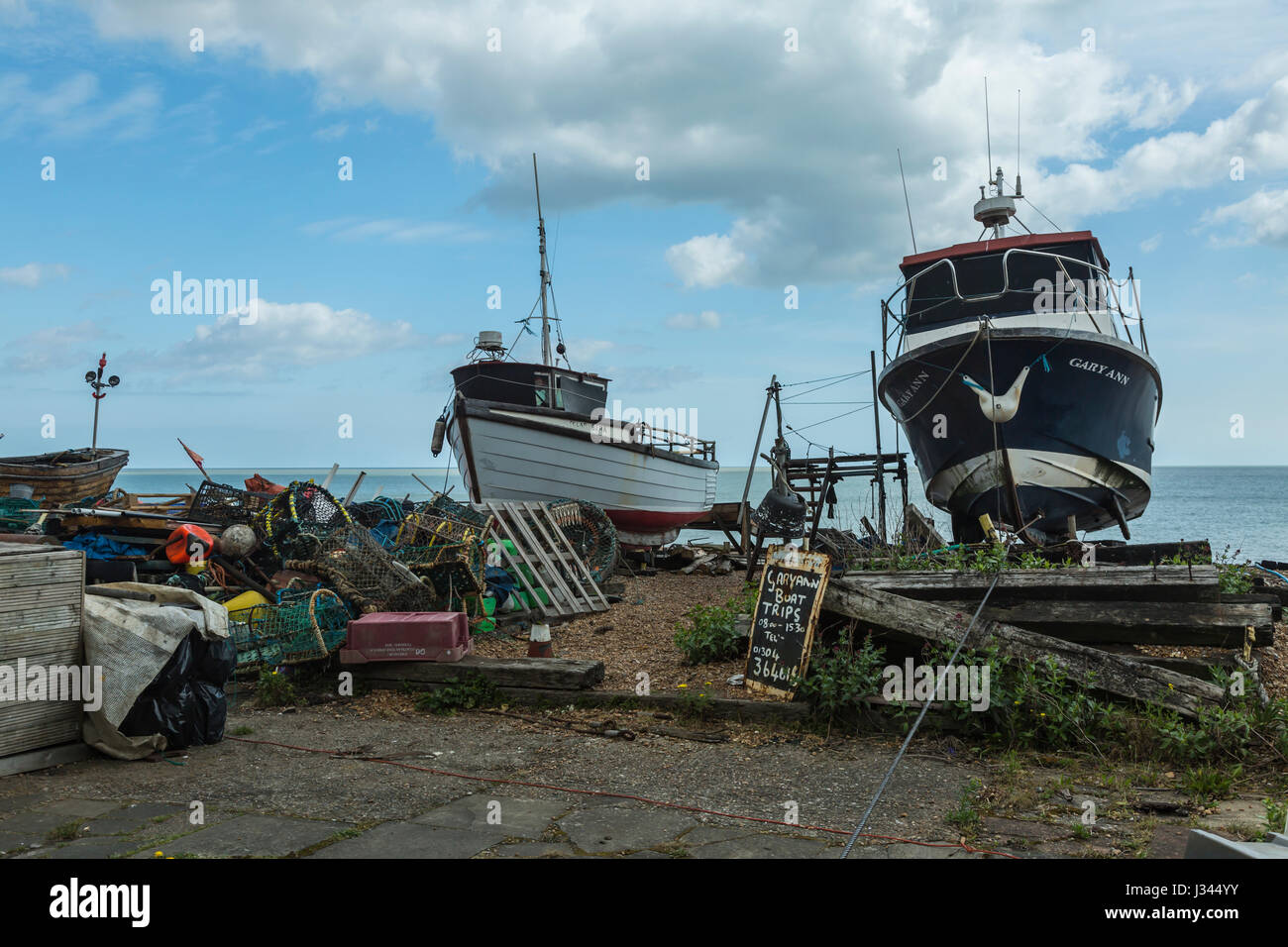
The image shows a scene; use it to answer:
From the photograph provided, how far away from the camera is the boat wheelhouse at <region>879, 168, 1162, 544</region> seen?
1415cm

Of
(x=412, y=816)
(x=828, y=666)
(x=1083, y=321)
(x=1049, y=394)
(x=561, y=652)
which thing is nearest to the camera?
(x=412, y=816)

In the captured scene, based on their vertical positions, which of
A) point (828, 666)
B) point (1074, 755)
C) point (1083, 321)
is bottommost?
point (1074, 755)

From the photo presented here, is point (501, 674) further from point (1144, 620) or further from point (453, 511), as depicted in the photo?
point (453, 511)

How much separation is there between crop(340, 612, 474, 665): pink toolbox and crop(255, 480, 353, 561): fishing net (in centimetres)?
259

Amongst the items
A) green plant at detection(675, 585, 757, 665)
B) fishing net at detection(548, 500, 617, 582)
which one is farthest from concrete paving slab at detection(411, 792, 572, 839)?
fishing net at detection(548, 500, 617, 582)

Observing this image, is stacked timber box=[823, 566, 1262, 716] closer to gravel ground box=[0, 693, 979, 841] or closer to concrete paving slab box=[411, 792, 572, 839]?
gravel ground box=[0, 693, 979, 841]

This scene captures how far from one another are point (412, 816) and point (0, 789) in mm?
2306

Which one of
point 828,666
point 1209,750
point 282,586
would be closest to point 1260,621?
point 1209,750

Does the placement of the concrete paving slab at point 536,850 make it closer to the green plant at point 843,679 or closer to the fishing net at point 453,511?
the green plant at point 843,679

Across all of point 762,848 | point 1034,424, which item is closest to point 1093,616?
point 762,848

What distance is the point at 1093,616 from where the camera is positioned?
21.9ft

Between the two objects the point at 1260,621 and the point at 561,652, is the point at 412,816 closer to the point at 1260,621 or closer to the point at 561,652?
the point at 561,652

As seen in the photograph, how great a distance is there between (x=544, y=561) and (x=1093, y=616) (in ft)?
22.0
